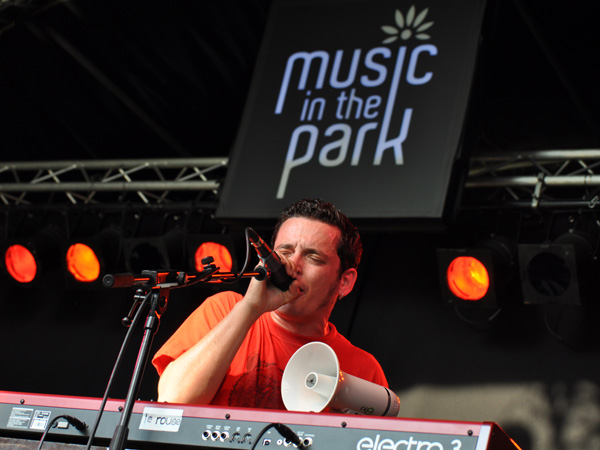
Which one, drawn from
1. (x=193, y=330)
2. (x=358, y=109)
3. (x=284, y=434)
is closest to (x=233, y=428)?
(x=284, y=434)

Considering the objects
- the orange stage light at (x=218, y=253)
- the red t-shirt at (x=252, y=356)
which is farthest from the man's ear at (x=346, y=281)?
the orange stage light at (x=218, y=253)

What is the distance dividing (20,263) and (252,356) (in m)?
4.59

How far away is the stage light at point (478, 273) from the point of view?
4930 millimetres

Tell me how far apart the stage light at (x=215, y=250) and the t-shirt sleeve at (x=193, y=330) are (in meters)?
3.08

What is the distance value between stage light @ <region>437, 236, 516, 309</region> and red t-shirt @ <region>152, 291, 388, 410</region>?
2.48 m

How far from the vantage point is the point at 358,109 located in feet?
14.7

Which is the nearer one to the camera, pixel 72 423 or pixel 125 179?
pixel 72 423

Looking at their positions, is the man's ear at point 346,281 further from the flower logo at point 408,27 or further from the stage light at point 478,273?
the stage light at point 478,273

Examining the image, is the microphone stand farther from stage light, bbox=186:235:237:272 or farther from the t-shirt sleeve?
stage light, bbox=186:235:237:272

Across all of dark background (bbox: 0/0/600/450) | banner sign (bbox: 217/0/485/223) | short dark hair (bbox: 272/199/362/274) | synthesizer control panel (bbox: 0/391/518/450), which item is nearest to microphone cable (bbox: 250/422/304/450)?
synthesizer control panel (bbox: 0/391/518/450)

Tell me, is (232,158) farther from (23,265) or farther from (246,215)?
(23,265)

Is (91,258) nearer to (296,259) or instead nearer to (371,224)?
(371,224)

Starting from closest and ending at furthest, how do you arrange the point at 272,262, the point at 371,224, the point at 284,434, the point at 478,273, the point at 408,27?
the point at 284,434, the point at 272,262, the point at 371,224, the point at 408,27, the point at 478,273

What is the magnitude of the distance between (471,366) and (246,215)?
1987 mm
